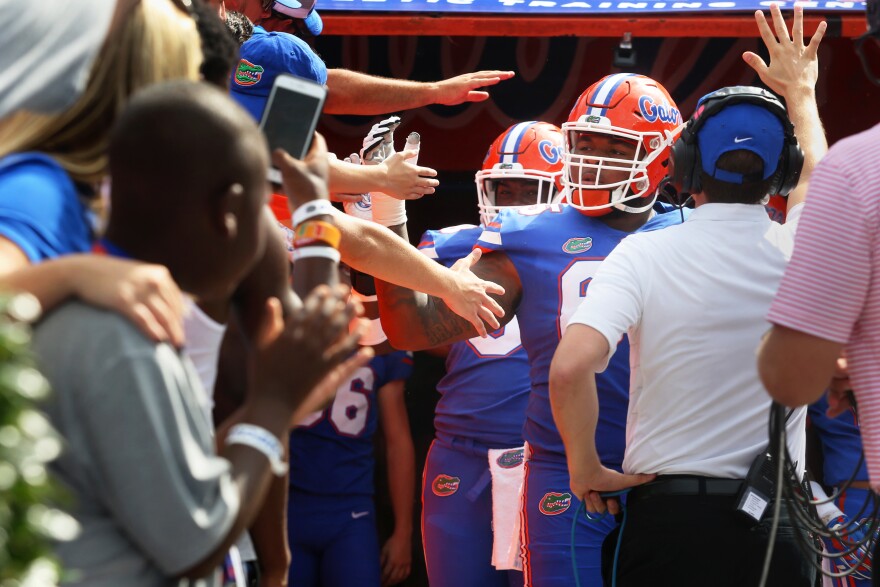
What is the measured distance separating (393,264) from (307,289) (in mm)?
1286

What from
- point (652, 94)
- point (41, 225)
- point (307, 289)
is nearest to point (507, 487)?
point (652, 94)

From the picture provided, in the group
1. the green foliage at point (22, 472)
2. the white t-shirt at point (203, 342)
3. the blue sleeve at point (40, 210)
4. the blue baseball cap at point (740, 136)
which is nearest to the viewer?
the green foliage at point (22, 472)

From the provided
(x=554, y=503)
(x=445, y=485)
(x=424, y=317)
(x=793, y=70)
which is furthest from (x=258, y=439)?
(x=445, y=485)

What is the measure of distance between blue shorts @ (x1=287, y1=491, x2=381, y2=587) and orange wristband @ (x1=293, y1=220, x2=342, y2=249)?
2.72 meters

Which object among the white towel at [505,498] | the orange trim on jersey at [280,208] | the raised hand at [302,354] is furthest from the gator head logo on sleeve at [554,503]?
the raised hand at [302,354]

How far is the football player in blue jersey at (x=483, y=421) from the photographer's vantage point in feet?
14.0

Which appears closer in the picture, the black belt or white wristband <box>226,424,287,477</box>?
white wristband <box>226,424,287,477</box>

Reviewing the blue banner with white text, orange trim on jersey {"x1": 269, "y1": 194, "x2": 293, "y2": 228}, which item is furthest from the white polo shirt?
the blue banner with white text

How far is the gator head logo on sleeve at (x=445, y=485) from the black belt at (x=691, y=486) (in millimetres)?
1668

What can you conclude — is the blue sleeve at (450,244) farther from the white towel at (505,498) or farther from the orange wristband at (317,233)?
the orange wristband at (317,233)

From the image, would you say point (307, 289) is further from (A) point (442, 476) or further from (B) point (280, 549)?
(A) point (442, 476)

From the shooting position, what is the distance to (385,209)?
12.6 feet

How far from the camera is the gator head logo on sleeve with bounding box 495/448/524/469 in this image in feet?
14.3

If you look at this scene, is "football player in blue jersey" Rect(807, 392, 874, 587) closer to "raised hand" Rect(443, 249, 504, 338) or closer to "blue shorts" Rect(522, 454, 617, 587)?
"blue shorts" Rect(522, 454, 617, 587)
